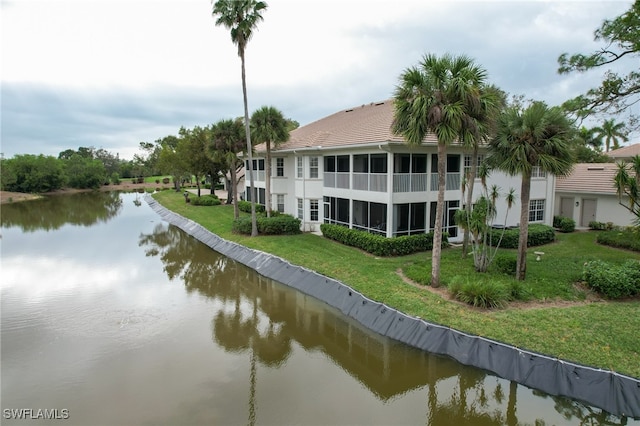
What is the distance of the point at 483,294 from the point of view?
1192 centimetres

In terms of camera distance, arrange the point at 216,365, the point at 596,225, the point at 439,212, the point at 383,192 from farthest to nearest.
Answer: the point at 596,225, the point at 383,192, the point at 439,212, the point at 216,365

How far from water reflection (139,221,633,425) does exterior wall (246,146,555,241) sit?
6.66 m

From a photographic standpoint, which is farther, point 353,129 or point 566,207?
point 566,207

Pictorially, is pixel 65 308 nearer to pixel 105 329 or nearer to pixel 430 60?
pixel 105 329

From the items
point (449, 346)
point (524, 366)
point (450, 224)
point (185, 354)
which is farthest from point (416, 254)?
point (185, 354)

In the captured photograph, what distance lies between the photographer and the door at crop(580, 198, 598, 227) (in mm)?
23828

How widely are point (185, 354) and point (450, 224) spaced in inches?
577

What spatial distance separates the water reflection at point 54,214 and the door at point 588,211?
3810 cm

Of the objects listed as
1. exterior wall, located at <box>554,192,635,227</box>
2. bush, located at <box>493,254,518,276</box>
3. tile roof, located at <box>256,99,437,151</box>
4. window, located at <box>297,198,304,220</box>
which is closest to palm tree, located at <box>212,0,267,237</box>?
tile roof, located at <box>256,99,437,151</box>

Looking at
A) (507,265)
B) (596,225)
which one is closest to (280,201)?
(507,265)

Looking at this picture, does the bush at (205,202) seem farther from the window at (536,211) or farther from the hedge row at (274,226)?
the window at (536,211)

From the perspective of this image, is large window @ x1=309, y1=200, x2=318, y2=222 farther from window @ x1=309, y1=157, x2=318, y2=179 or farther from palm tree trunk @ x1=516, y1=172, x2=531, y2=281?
palm tree trunk @ x1=516, y1=172, x2=531, y2=281

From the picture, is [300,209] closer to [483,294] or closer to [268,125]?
[268,125]

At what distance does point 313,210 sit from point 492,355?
16375mm
